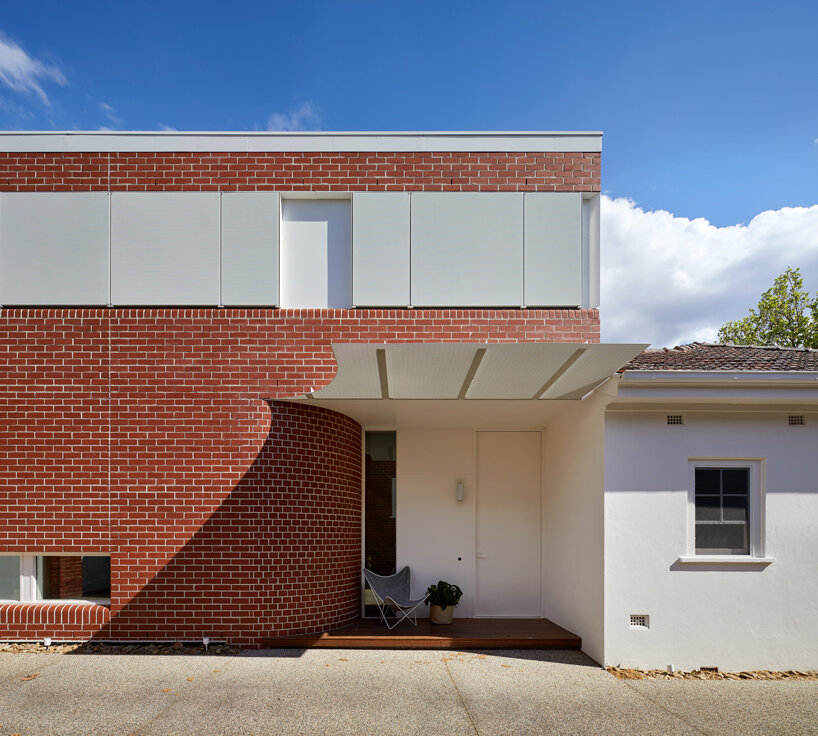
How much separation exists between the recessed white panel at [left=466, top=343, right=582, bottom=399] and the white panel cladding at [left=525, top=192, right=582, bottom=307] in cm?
171

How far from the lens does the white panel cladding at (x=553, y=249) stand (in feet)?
26.7

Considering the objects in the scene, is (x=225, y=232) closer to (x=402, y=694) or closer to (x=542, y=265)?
(x=542, y=265)

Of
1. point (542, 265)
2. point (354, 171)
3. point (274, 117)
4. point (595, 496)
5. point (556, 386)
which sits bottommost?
point (595, 496)

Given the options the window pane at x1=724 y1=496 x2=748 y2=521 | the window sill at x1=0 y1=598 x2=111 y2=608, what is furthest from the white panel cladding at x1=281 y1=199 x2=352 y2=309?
the window pane at x1=724 y1=496 x2=748 y2=521

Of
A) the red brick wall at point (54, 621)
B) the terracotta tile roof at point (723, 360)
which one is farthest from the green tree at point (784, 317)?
the red brick wall at point (54, 621)

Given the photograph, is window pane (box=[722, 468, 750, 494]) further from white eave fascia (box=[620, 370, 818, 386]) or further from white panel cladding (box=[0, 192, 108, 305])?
white panel cladding (box=[0, 192, 108, 305])

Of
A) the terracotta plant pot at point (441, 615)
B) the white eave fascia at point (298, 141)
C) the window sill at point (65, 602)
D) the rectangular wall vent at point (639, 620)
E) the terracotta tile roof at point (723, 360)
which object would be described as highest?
the white eave fascia at point (298, 141)

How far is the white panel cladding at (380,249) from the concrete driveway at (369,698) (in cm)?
482

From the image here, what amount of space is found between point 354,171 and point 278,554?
5575 mm

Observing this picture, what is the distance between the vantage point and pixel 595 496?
718cm

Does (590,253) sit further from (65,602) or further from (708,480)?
(65,602)

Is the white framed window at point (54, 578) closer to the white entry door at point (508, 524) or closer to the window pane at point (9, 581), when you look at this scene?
the window pane at point (9, 581)

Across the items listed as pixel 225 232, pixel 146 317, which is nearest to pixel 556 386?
pixel 225 232

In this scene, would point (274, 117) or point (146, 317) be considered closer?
point (146, 317)
